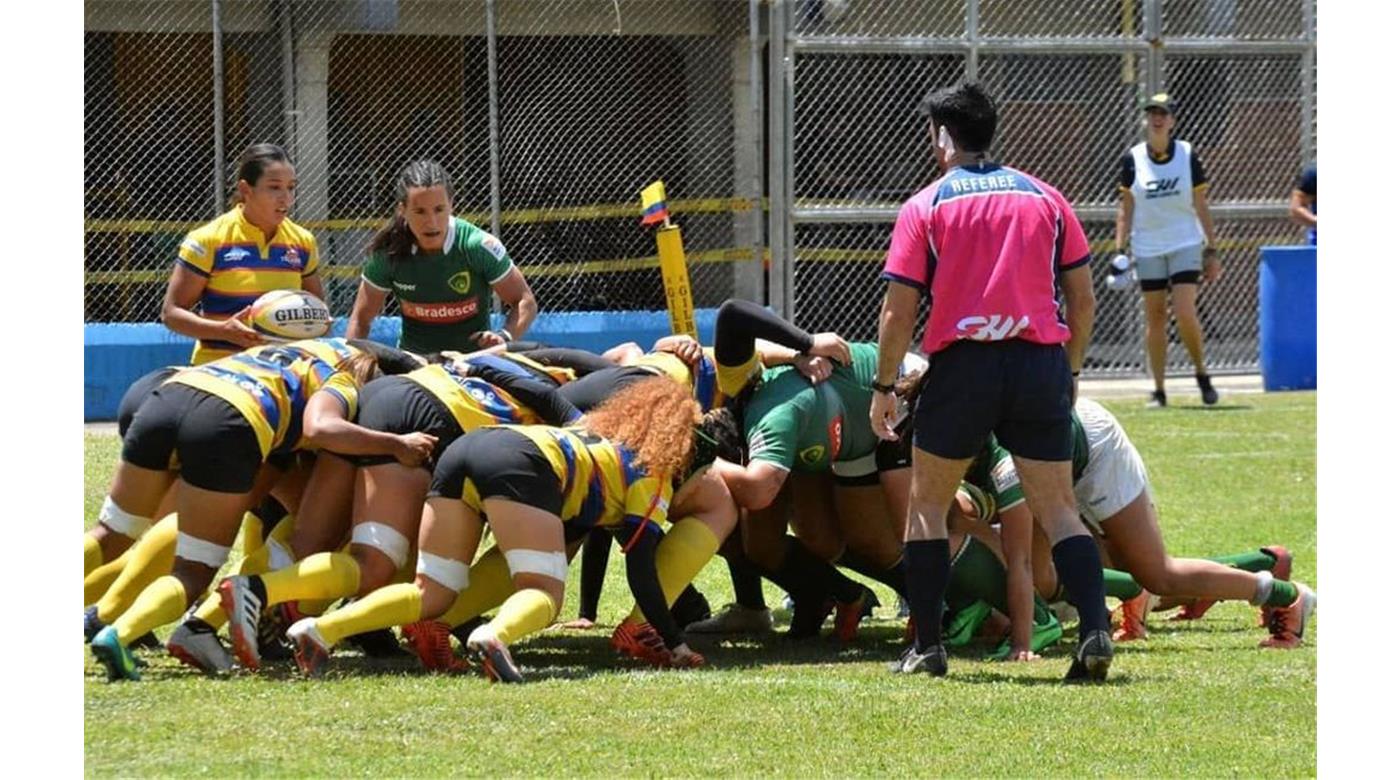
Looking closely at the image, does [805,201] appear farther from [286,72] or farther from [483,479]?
[483,479]

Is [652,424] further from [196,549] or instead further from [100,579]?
[100,579]

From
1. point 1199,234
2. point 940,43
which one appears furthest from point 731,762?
point 940,43

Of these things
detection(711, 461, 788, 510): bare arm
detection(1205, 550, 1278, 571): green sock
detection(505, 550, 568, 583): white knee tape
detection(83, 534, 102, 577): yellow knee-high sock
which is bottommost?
detection(1205, 550, 1278, 571): green sock

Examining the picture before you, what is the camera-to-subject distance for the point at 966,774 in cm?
518

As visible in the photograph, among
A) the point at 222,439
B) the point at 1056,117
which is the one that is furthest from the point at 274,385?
the point at 1056,117

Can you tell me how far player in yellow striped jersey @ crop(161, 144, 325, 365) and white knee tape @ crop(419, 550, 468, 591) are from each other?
1.93m

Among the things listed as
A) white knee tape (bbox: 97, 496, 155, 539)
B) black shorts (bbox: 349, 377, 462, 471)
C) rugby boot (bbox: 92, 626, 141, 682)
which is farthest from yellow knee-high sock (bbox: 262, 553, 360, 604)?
white knee tape (bbox: 97, 496, 155, 539)

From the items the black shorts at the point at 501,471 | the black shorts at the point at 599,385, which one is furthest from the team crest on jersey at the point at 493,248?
the black shorts at the point at 501,471

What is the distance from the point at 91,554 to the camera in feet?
23.9

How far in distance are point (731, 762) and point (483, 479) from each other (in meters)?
1.50

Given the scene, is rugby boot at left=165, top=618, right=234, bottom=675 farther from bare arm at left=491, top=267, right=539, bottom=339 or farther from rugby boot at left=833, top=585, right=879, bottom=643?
bare arm at left=491, top=267, right=539, bottom=339

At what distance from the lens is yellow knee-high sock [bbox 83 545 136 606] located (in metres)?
7.28

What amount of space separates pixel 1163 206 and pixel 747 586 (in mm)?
7770

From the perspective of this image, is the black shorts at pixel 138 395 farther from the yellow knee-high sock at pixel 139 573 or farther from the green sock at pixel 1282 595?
the green sock at pixel 1282 595
